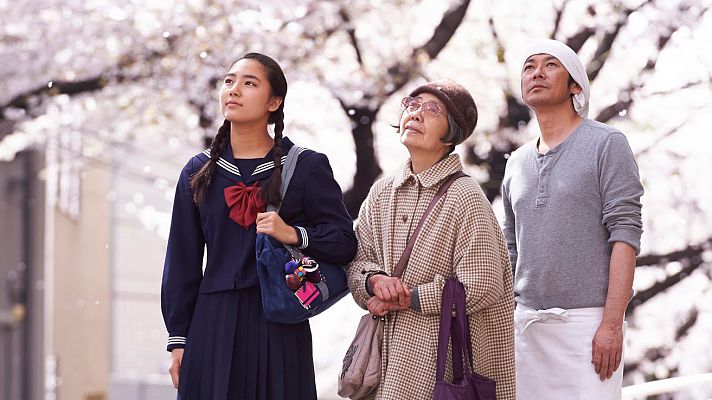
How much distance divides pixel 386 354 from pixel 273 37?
12.8 feet

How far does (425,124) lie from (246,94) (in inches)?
17.8

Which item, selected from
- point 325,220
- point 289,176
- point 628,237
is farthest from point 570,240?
point 289,176

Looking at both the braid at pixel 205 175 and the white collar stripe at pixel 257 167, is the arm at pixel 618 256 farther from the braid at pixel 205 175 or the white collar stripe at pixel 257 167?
the braid at pixel 205 175

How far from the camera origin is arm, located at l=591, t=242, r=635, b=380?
8.14ft

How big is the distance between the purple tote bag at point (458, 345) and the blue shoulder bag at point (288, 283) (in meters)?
0.29

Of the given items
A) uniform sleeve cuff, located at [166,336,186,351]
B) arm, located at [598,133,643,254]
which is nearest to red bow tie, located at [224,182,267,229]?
uniform sleeve cuff, located at [166,336,186,351]

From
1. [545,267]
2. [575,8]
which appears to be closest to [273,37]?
[575,8]

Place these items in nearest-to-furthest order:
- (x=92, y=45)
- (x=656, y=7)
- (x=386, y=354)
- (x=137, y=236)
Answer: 1. (x=386, y=354)
2. (x=656, y=7)
3. (x=92, y=45)
4. (x=137, y=236)

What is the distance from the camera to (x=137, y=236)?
12852mm

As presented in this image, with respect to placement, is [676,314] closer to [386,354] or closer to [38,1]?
[386,354]

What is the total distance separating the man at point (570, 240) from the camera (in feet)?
8.21

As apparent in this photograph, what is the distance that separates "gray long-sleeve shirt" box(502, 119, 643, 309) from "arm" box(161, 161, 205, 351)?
894 millimetres

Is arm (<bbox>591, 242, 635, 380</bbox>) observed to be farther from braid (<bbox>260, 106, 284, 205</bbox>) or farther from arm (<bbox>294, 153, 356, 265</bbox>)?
braid (<bbox>260, 106, 284, 205</bbox>)

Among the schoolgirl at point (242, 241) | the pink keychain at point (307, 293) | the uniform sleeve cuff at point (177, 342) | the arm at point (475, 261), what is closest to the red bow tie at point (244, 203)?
the schoolgirl at point (242, 241)
